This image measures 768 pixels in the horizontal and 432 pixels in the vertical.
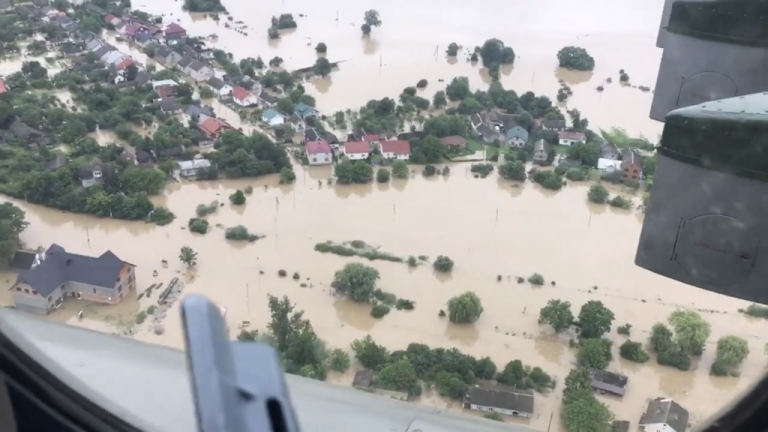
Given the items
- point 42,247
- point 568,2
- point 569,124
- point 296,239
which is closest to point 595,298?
point 296,239

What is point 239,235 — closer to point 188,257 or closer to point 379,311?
point 188,257

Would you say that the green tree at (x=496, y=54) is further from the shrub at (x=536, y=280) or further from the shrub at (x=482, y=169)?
the shrub at (x=536, y=280)

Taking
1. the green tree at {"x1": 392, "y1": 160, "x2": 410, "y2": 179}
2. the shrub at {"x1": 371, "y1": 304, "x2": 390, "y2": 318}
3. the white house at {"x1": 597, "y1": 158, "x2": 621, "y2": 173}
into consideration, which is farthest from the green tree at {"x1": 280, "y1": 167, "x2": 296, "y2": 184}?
the white house at {"x1": 597, "y1": 158, "x2": 621, "y2": 173}

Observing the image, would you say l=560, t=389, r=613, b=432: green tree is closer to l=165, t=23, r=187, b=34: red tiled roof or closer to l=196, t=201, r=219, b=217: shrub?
l=196, t=201, r=219, b=217: shrub

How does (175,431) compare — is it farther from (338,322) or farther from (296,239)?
(296,239)

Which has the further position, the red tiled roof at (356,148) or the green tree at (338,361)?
the red tiled roof at (356,148)

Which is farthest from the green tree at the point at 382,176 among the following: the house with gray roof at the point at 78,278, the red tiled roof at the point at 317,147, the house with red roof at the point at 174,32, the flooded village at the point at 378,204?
the house with red roof at the point at 174,32
